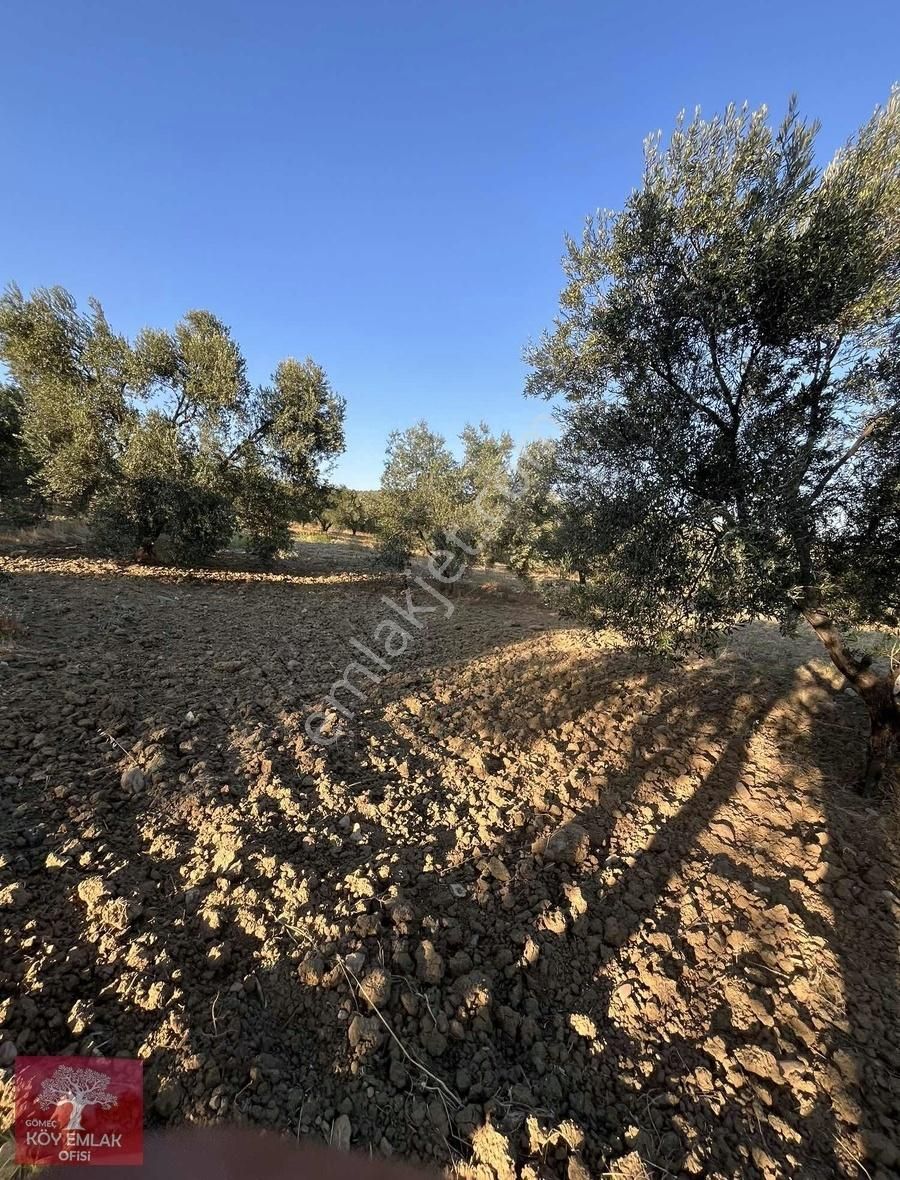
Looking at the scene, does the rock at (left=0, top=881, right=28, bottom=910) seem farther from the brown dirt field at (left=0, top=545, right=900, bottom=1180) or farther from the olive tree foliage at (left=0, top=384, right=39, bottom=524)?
the olive tree foliage at (left=0, top=384, right=39, bottom=524)

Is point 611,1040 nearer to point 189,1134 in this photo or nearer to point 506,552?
point 189,1134

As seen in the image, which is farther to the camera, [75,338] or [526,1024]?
[75,338]

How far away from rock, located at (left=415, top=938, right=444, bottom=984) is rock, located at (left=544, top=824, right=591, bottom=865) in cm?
120

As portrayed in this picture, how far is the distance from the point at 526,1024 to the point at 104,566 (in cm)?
1529

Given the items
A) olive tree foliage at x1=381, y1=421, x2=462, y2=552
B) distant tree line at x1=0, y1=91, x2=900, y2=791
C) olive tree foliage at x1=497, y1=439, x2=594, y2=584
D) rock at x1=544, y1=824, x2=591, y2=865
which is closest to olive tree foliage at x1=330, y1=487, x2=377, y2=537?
olive tree foliage at x1=381, y1=421, x2=462, y2=552

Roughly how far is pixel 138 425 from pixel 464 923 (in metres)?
15.4

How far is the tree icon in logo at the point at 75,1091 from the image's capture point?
6.10ft

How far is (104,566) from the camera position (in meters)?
12.9

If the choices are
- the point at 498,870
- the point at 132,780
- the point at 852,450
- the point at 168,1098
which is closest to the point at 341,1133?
the point at 168,1098

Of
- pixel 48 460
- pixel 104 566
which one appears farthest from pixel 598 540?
pixel 48 460

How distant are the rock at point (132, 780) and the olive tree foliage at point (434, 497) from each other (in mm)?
12708

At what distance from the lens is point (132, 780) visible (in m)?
3.72

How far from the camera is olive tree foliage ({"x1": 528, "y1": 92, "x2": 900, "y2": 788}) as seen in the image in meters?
4.02

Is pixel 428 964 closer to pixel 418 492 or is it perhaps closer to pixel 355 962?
pixel 355 962
